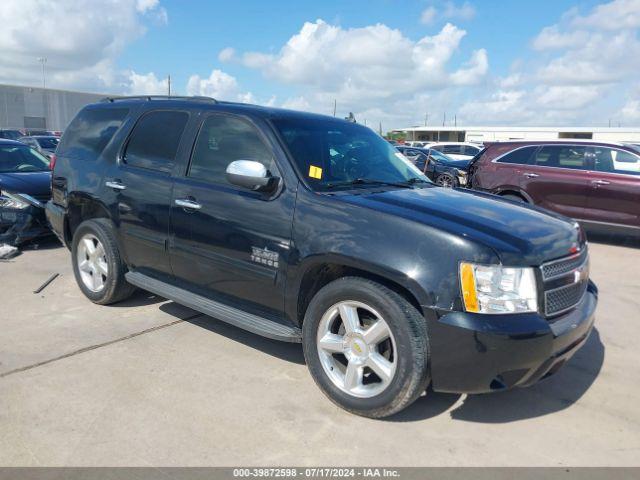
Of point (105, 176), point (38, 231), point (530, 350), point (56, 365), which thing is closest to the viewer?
point (530, 350)

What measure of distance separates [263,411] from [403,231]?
4.62 feet

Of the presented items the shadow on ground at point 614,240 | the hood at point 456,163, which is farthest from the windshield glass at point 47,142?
the shadow on ground at point 614,240

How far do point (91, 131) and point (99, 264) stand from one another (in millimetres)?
1355

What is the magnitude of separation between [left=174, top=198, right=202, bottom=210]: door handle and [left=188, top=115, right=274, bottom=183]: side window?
0.20 m

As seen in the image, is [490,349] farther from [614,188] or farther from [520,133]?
[520,133]

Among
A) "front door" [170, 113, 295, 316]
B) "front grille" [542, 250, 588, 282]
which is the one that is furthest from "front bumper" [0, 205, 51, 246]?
"front grille" [542, 250, 588, 282]

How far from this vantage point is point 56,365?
3.81 metres

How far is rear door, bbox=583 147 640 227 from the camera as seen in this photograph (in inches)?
340

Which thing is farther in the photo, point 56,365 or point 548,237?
point 56,365

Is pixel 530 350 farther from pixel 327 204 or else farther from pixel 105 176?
pixel 105 176

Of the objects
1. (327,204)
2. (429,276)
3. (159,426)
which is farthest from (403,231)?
(159,426)

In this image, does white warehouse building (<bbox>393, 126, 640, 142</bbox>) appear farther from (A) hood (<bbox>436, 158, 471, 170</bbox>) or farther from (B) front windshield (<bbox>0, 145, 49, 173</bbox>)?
(B) front windshield (<bbox>0, 145, 49, 173</bbox>)

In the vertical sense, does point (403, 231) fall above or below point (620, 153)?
below

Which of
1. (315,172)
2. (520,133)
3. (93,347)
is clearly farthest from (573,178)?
(520,133)
